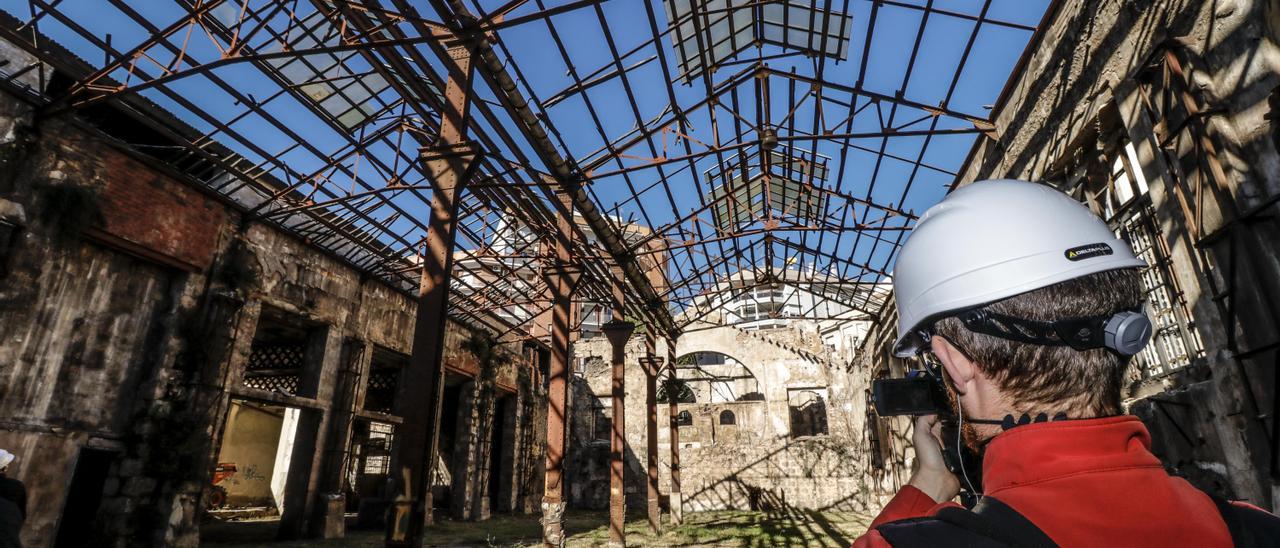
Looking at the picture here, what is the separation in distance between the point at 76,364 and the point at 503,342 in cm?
1272

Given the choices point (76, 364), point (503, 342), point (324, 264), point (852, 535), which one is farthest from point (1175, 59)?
point (503, 342)

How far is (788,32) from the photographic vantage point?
32.7ft

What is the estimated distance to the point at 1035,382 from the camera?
112 cm

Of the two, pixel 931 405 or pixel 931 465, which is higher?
pixel 931 405

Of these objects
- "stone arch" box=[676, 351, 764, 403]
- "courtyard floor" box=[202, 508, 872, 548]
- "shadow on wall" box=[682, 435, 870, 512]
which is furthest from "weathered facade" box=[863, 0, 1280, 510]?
"stone arch" box=[676, 351, 764, 403]

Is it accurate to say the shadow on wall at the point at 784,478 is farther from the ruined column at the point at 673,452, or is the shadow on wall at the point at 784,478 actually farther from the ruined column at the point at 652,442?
the ruined column at the point at 652,442

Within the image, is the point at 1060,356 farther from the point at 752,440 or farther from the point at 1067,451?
the point at 752,440

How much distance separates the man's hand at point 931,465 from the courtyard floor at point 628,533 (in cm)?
1221

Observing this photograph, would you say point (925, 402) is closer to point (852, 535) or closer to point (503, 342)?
point (852, 535)

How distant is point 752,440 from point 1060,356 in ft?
78.0

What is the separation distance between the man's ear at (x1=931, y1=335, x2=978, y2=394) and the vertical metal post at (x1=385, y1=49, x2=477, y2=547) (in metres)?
5.28

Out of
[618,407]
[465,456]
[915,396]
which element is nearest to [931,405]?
[915,396]

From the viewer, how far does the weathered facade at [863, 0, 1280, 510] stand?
4461 millimetres

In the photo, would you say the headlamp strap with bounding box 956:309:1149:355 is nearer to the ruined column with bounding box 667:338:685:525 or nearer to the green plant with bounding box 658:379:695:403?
the ruined column with bounding box 667:338:685:525
